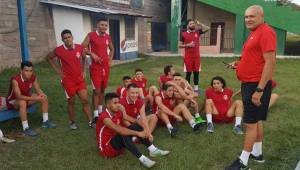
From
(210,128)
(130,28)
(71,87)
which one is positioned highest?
(130,28)

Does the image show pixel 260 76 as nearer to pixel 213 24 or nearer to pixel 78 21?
pixel 78 21

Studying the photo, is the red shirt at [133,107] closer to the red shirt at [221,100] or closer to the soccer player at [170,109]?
the soccer player at [170,109]

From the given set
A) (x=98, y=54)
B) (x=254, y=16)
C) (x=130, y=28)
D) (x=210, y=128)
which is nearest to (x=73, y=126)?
(x=98, y=54)

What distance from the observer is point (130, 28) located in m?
20.6

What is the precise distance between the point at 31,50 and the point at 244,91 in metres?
11.7

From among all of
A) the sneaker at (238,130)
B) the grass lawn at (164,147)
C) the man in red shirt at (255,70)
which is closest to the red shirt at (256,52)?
the man in red shirt at (255,70)

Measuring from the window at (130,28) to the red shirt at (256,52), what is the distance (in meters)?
16.4

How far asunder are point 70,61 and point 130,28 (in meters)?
15.0

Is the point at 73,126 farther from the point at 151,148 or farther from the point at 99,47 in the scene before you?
the point at 151,148

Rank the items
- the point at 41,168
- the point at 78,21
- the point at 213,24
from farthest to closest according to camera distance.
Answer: the point at 213,24
the point at 78,21
the point at 41,168

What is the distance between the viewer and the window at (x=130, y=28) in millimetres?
20078

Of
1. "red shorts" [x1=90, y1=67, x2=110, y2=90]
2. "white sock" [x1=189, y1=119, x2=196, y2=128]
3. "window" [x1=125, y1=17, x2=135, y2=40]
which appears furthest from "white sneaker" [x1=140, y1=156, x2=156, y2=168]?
"window" [x1=125, y1=17, x2=135, y2=40]

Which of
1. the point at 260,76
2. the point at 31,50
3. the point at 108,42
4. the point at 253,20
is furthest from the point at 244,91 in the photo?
the point at 31,50

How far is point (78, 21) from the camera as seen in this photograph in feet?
50.7
